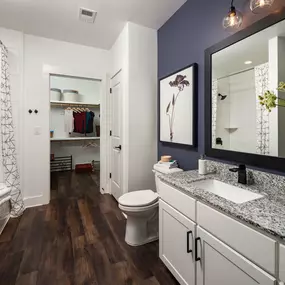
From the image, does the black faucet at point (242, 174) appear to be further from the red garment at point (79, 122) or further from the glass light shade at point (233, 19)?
the red garment at point (79, 122)

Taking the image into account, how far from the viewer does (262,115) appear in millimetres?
1290

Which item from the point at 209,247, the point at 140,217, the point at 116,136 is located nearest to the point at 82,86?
the point at 116,136

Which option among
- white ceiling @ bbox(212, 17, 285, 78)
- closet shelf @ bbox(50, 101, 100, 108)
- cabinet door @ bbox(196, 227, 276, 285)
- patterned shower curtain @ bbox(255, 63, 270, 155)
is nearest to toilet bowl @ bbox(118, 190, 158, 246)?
cabinet door @ bbox(196, 227, 276, 285)

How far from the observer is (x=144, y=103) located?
2527mm

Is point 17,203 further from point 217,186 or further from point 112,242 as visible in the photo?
point 217,186

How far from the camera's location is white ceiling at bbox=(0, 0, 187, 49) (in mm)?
2031

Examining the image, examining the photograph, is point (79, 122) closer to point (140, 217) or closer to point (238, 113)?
point (140, 217)

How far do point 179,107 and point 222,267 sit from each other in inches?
62.2

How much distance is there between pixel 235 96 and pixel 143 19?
1.65 metres

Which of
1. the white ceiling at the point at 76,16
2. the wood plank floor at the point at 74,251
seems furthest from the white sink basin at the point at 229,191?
the white ceiling at the point at 76,16

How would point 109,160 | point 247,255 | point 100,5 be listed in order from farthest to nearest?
point 109,160 → point 100,5 → point 247,255

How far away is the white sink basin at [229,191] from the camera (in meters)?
1.20

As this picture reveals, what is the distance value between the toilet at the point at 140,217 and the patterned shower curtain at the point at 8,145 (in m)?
1.60

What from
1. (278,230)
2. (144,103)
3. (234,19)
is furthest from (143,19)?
(278,230)
